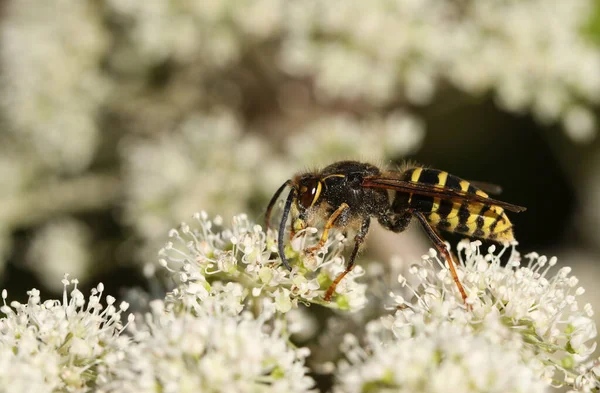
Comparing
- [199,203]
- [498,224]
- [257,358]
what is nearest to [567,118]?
[498,224]

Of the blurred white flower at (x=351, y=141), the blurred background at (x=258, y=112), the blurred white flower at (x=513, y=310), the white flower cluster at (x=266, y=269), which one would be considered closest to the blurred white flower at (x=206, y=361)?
the white flower cluster at (x=266, y=269)

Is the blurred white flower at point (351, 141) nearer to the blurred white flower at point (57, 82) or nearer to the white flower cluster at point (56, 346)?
the blurred white flower at point (57, 82)

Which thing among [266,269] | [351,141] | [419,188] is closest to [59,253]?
[351,141]

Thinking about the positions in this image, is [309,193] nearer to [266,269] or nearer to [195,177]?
[266,269]

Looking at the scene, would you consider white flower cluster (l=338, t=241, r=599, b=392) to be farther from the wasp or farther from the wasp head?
the wasp head

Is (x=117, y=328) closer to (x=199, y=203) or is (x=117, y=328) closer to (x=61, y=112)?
(x=199, y=203)

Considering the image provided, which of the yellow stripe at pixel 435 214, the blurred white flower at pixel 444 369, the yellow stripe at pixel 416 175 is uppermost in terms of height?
the yellow stripe at pixel 416 175
